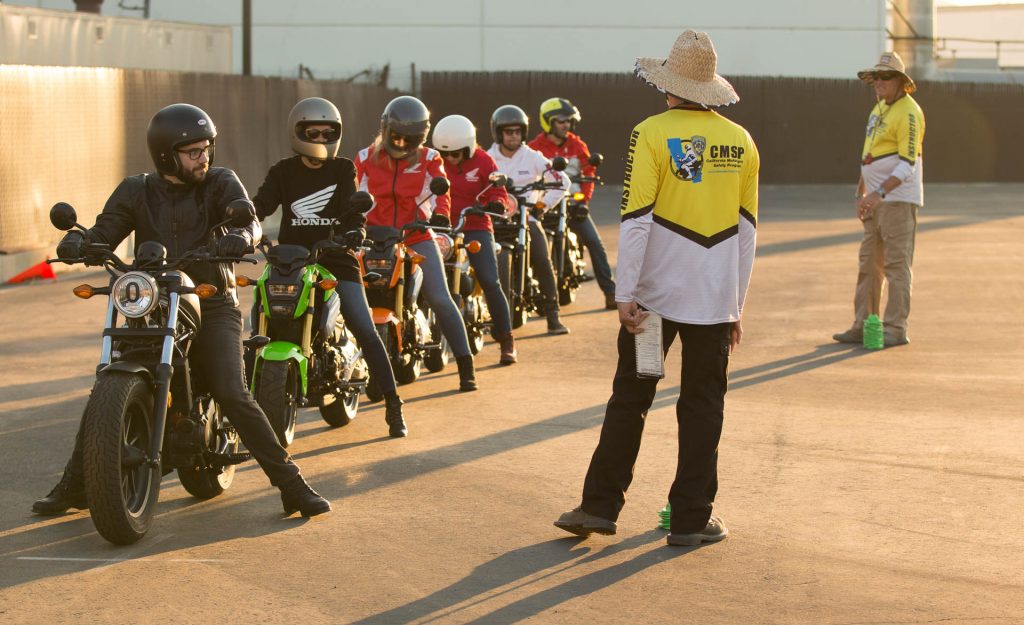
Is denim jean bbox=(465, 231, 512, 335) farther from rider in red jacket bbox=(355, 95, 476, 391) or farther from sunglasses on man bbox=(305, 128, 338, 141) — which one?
sunglasses on man bbox=(305, 128, 338, 141)

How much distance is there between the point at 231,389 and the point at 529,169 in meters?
7.00

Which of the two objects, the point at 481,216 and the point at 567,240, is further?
the point at 567,240

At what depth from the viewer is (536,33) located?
43094 mm

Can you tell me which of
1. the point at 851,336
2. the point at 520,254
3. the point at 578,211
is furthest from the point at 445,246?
the point at 578,211

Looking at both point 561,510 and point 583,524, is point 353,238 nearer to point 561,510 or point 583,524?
point 561,510

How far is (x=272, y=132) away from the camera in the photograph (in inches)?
1003

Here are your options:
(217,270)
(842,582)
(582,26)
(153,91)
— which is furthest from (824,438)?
(582,26)

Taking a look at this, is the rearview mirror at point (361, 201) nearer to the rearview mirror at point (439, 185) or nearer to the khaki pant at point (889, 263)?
the rearview mirror at point (439, 185)

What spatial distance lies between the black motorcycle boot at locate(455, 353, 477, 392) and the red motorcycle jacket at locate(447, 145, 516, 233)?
5.04 feet

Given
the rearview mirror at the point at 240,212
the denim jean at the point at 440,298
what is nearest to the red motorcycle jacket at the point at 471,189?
the denim jean at the point at 440,298

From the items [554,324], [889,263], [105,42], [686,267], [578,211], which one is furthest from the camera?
[105,42]

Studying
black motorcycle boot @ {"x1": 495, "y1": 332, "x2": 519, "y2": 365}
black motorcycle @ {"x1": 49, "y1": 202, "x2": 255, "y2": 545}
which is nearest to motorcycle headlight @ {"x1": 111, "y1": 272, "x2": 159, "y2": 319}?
black motorcycle @ {"x1": 49, "y1": 202, "x2": 255, "y2": 545}

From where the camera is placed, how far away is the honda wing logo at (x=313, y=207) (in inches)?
354

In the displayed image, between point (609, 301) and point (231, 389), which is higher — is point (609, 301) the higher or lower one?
the lower one
